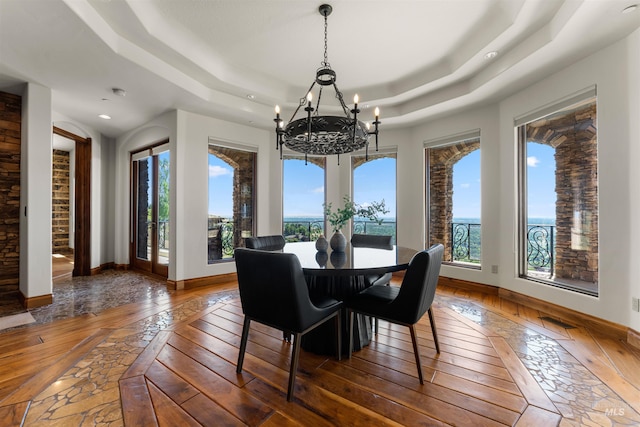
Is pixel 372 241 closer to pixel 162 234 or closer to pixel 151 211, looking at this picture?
pixel 162 234

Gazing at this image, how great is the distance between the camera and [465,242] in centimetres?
465

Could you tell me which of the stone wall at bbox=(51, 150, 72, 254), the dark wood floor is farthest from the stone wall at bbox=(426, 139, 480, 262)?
the stone wall at bbox=(51, 150, 72, 254)

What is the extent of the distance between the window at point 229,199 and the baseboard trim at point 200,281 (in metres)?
0.30

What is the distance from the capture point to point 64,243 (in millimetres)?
7188

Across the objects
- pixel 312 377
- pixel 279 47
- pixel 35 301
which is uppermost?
pixel 279 47

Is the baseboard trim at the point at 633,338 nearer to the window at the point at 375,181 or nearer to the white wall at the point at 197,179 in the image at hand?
the window at the point at 375,181

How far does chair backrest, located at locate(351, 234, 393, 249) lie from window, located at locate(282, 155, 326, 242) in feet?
6.18

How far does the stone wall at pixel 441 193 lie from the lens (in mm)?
4680

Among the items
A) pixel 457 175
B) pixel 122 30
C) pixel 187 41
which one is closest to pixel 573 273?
pixel 457 175

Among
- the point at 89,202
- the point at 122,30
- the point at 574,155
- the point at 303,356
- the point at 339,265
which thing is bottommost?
the point at 303,356

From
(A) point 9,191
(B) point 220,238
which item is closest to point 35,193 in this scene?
(A) point 9,191

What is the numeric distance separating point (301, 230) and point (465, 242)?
9.38 feet

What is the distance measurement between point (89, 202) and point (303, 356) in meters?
4.95

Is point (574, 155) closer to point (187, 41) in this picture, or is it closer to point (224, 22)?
point (224, 22)
